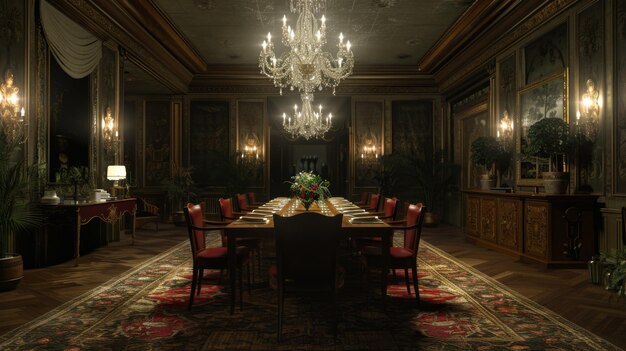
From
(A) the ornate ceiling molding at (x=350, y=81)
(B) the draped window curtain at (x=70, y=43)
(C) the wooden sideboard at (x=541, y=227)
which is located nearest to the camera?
(C) the wooden sideboard at (x=541, y=227)

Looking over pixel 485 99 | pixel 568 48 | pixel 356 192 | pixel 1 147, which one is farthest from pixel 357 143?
pixel 1 147

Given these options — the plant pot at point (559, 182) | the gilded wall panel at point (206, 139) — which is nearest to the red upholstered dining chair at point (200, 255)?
the plant pot at point (559, 182)

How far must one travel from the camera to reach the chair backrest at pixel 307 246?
10.6 ft

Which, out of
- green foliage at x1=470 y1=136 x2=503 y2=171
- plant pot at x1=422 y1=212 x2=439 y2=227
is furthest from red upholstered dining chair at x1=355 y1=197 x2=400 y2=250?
plant pot at x1=422 y1=212 x2=439 y2=227

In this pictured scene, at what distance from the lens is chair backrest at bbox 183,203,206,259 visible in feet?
12.9

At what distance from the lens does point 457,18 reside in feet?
27.6

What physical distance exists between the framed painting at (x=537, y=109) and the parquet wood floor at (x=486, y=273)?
1.40 m

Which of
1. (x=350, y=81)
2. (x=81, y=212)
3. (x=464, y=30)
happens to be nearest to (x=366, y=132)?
(x=350, y=81)

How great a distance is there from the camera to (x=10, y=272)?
461cm

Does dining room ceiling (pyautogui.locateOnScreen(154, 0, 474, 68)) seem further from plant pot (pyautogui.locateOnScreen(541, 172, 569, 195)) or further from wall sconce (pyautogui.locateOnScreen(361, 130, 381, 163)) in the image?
plant pot (pyautogui.locateOnScreen(541, 172, 569, 195))

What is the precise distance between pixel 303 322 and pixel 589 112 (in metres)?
4.68

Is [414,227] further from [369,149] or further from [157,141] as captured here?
[157,141]

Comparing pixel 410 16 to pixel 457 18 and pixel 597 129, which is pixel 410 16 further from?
pixel 597 129

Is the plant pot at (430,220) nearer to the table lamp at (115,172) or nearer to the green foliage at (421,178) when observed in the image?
the green foliage at (421,178)
